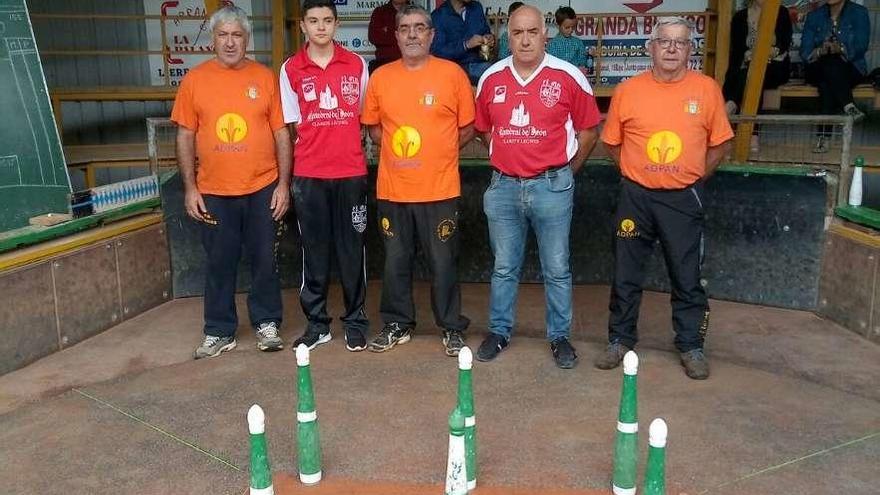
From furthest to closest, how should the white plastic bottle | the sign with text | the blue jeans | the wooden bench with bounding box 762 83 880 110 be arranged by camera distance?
the sign with text < the wooden bench with bounding box 762 83 880 110 < the white plastic bottle < the blue jeans

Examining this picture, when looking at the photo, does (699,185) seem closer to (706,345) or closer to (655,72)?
(655,72)

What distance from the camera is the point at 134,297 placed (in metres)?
6.38

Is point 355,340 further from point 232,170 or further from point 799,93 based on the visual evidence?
point 799,93

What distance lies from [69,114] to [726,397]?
8.63 m

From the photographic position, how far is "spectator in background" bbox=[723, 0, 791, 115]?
28.8 ft

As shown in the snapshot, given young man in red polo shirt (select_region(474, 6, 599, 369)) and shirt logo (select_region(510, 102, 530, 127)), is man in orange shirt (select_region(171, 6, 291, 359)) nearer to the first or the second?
young man in red polo shirt (select_region(474, 6, 599, 369))

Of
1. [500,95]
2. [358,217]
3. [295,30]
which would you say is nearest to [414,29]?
[500,95]

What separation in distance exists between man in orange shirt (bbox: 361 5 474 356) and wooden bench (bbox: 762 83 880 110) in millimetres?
4971

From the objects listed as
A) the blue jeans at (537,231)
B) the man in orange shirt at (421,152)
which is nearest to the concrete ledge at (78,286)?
the man in orange shirt at (421,152)

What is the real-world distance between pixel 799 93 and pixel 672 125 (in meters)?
4.79

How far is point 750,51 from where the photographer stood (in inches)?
347

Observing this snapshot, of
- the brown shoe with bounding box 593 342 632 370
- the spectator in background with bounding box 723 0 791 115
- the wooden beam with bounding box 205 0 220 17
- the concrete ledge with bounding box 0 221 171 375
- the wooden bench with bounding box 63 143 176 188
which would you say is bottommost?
the brown shoe with bounding box 593 342 632 370

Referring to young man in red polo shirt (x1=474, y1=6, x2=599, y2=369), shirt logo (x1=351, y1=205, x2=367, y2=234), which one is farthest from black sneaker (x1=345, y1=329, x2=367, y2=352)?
young man in red polo shirt (x1=474, y1=6, x2=599, y2=369)

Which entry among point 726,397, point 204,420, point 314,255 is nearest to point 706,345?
point 726,397
